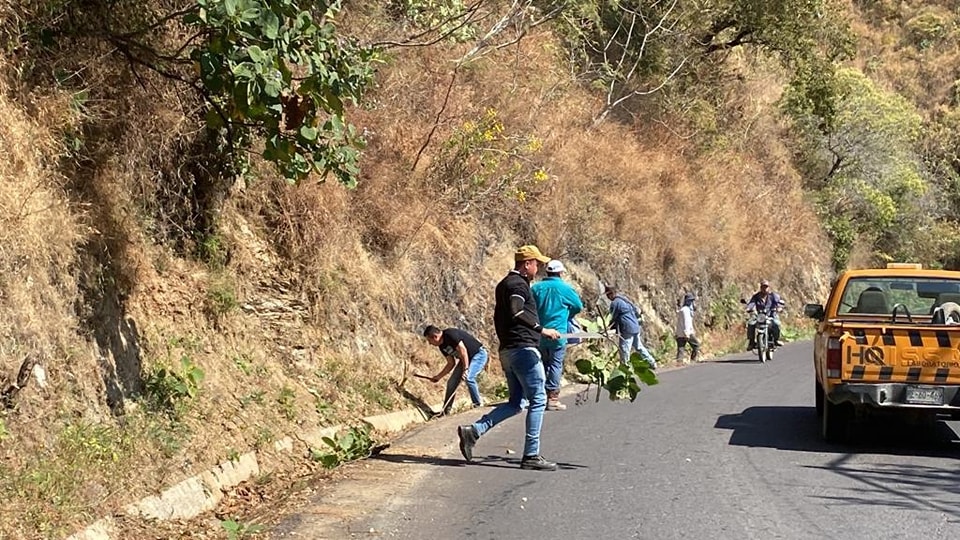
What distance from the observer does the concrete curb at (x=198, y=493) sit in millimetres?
6621

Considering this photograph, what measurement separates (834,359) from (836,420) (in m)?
0.88

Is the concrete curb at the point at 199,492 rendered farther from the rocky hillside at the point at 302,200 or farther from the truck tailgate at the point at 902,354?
the truck tailgate at the point at 902,354

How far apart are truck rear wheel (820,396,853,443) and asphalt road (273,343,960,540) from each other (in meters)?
0.14

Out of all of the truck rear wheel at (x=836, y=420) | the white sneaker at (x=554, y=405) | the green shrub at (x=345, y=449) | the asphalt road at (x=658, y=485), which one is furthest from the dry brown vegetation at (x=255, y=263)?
the truck rear wheel at (x=836, y=420)

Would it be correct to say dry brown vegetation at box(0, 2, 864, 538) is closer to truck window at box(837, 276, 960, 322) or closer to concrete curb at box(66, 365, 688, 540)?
concrete curb at box(66, 365, 688, 540)

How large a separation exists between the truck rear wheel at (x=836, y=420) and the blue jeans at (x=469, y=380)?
4.97 m

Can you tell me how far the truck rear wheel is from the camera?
11.1m

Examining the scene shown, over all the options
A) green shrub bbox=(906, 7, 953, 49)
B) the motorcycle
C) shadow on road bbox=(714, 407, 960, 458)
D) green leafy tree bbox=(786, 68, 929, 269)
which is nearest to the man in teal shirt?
shadow on road bbox=(714, 407, 960, 458)

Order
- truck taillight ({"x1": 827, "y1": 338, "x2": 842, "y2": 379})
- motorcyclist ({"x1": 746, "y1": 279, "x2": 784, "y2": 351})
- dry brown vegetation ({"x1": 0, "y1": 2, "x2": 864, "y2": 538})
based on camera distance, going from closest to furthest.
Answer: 1. dry brown vegetation ({"x1": 0, "y1": 2, "x2": 864, "y2": 538})
2. truck taillight ({"x1": 827, "y1": 338, "x2": 842, "y2": 379})
3. motorcyclist ({"x1": 746, "y1": 279, "x2": 784, "y2": 351})

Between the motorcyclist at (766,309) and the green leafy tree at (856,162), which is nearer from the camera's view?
the motorcyclist at (766,309)

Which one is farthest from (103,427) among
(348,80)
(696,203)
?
(696,203)

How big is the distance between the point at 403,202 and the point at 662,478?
8.90 meters

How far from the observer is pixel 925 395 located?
10.4 meters

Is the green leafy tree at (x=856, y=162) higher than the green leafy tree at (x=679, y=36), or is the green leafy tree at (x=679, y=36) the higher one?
the green leafy tree at (x=679, y=36)
